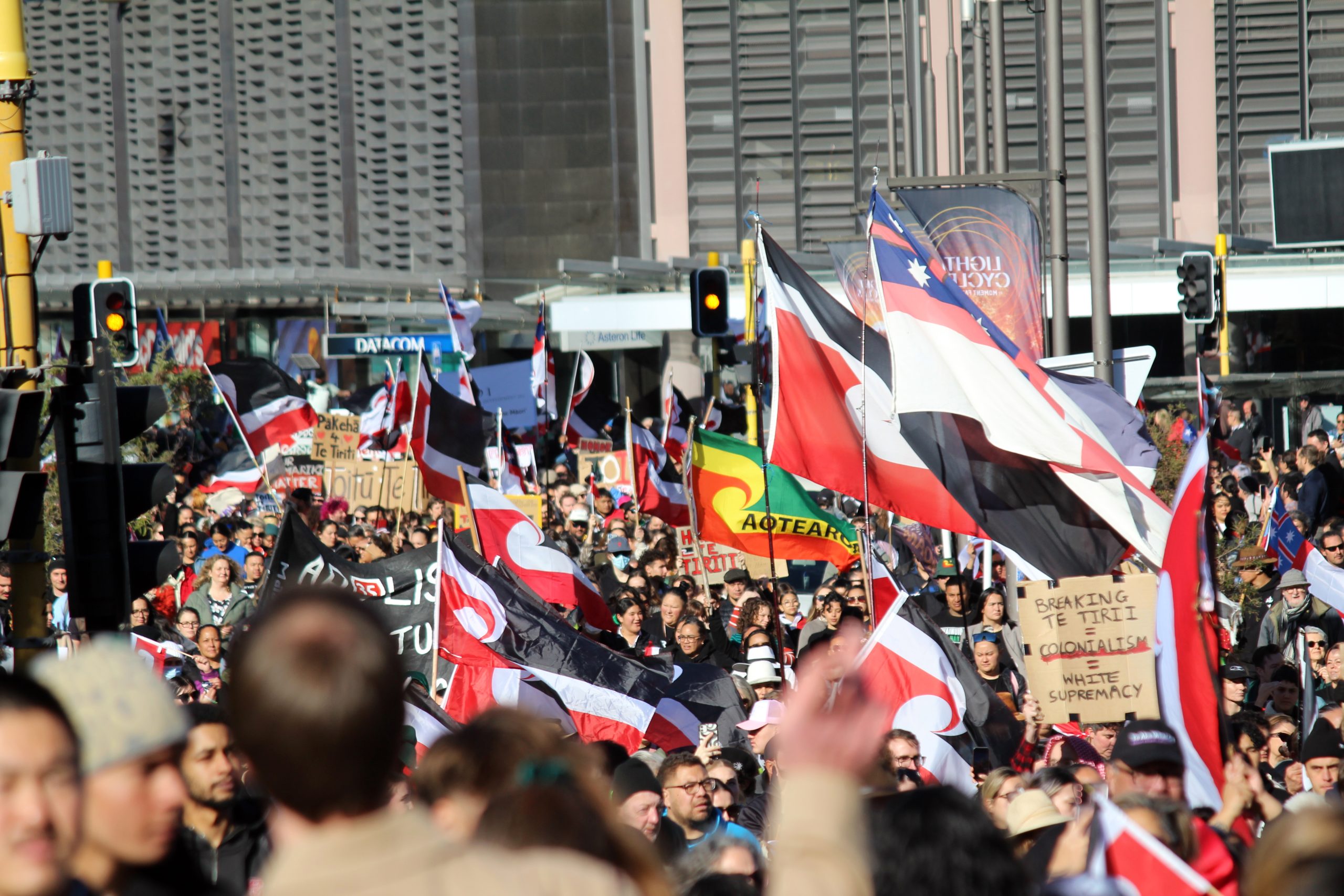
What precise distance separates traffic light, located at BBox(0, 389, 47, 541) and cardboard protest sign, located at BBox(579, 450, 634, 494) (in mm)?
15563

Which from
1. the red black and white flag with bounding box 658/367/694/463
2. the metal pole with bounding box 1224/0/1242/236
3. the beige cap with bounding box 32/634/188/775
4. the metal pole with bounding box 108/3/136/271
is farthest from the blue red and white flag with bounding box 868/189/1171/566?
the metal pole with bounding box 108/3/136/271

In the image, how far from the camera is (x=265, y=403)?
62.3ft

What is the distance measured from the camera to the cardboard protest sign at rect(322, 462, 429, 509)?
1928cm

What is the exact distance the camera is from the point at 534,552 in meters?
11.3

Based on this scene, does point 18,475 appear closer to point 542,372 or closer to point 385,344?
point 542,372

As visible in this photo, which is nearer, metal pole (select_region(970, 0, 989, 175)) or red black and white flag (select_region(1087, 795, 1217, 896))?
red black and white flag (select_region(1087, 795, 1217, 896))

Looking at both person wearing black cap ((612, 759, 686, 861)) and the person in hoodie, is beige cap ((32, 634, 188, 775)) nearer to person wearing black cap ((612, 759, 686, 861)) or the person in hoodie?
the person in hoodie

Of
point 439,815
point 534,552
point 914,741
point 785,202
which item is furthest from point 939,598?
point 785,202

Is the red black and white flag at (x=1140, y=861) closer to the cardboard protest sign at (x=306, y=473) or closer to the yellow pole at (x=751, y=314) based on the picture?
the yellow pole at (x=751, y=314)

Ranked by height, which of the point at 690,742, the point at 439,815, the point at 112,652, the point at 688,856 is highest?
the point at 112,652

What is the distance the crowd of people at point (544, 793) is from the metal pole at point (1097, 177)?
353 centimetres

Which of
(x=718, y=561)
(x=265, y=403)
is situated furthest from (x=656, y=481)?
(x=265, y=403)

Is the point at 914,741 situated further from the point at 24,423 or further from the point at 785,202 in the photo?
the point at 785,202

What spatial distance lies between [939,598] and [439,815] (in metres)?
9.49
